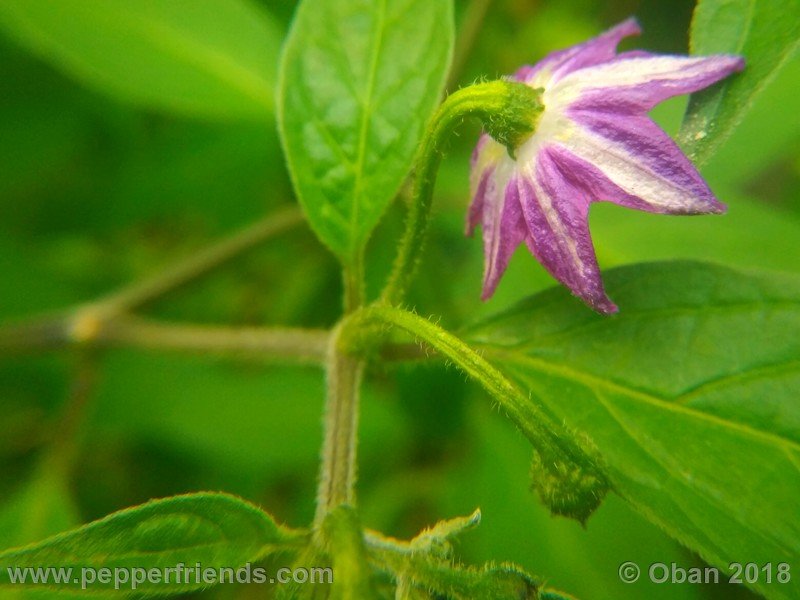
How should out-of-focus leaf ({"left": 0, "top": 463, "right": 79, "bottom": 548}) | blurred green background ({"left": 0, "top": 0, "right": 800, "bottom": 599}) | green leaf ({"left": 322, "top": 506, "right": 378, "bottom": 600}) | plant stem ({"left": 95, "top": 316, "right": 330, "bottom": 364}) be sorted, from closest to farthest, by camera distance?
green leaf ({"left": 322, "top": 506, "right": 378, "bottom": 600}), plant stem ({"left": 95, "top": 316, "right": 330, "bottom": 364}), out-of-focus leaf ({"left": 0, "top": 463, "right": 79, "bottom": 548}), blurred green background ({"left": 0, "top": 0, "right": 800, "bottom": 599})

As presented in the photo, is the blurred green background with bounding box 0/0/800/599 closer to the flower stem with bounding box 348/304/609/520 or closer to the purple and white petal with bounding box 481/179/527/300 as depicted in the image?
the purple and white petal with bounding box 481/179/527/300

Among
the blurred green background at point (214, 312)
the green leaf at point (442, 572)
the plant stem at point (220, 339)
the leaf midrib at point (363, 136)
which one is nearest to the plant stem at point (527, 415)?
the green leaf at point (442, 572)

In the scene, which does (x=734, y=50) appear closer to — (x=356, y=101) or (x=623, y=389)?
(x=623, y=389)

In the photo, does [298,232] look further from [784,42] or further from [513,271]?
[784,42]


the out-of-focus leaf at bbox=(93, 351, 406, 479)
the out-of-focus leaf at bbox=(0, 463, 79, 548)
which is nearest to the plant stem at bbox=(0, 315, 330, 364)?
the out-of-focus leaf at bbox=(0, 463, 79, 548)

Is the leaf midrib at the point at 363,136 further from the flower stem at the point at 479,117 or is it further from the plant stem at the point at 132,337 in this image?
the plant stem at the point at 132,337
